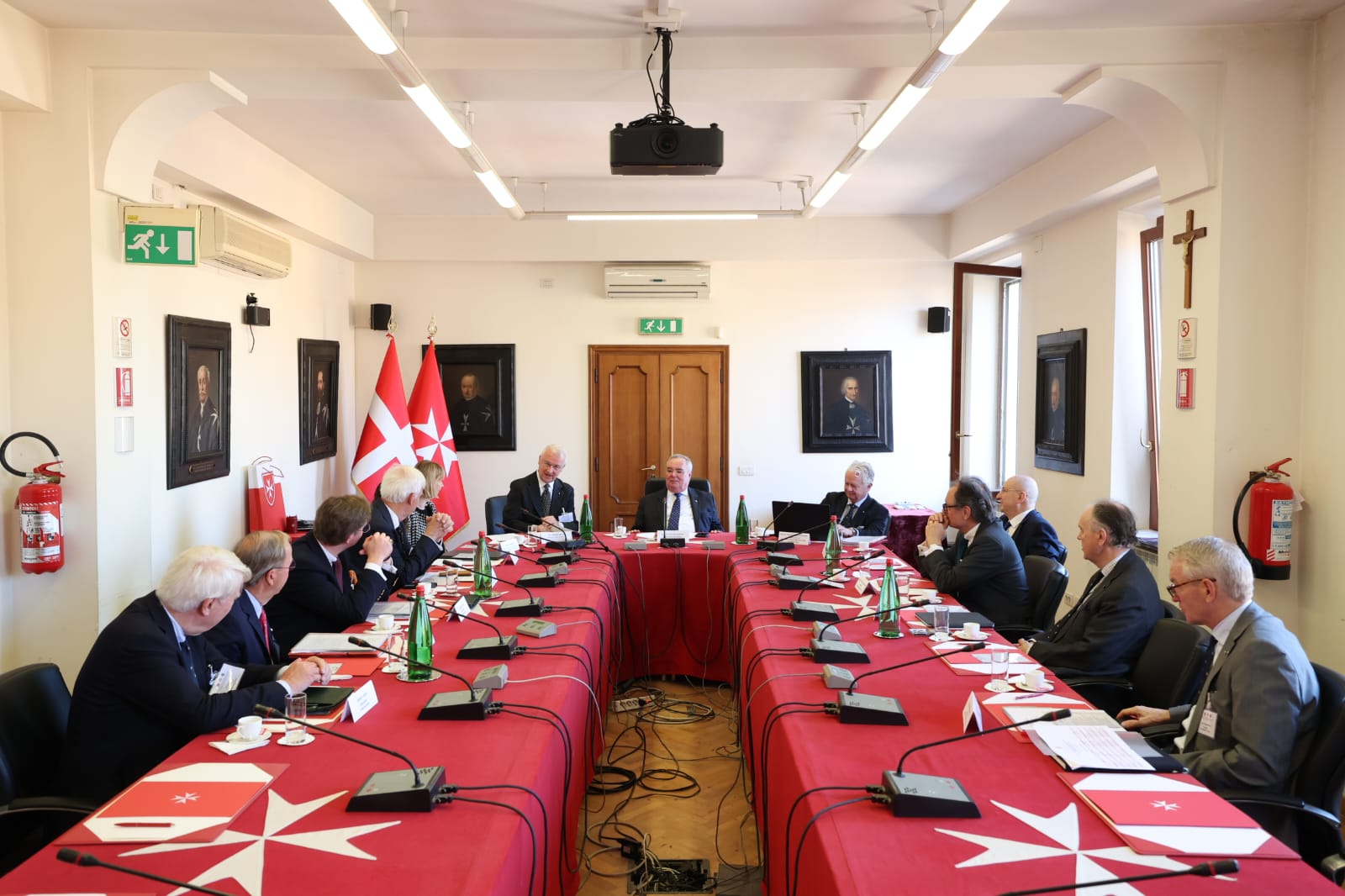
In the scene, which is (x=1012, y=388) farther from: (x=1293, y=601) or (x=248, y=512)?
(x=248, y=512)

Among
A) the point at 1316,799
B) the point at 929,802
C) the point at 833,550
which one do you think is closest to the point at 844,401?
the point at 833,550

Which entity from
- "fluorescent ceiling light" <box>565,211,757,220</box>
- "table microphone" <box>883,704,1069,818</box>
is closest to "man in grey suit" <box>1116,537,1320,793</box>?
"table microphone" <box>883,704,1069,818</box>

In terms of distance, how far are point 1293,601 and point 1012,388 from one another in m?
4.46

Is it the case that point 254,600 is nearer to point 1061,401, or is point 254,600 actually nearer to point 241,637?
point 241,637

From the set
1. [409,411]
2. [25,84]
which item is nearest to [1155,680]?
[25,84]

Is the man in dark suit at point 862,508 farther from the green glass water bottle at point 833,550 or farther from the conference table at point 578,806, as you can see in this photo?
the conference table at point 578,806

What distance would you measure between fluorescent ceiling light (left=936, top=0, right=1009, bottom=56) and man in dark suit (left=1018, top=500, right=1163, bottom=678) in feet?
6.06

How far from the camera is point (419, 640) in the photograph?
3.01 meters

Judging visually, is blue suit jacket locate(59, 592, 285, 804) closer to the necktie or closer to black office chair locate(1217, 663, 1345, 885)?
the necktie

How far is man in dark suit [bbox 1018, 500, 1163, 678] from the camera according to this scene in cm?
346

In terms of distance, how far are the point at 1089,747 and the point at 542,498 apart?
486 centimetres

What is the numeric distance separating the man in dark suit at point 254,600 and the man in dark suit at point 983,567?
2937 millimetres

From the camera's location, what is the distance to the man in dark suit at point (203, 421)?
5.63 meters

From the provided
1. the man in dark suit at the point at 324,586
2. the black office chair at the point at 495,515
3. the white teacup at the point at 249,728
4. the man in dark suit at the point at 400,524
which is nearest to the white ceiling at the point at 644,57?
the man in dark suit at the point at 400,524
